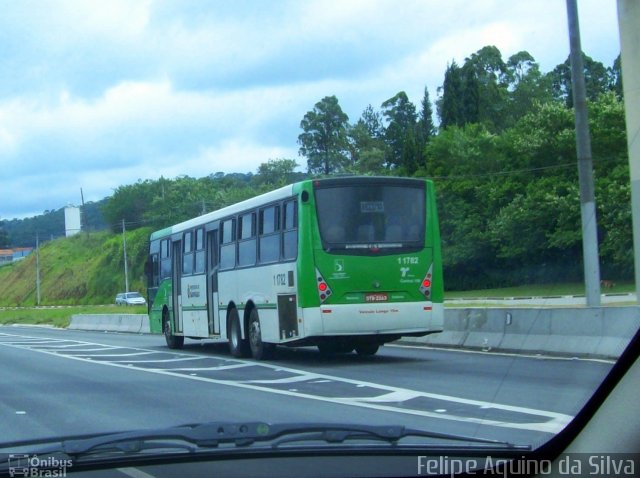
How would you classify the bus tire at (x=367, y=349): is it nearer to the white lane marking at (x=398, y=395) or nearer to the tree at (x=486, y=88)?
the white lane marking at (x=398, y=395)

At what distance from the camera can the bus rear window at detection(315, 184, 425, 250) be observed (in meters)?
16.2

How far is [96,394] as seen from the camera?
11781 mm

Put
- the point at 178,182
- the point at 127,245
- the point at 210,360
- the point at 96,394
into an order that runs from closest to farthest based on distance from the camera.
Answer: the point at 96,394 < the point at 210,360 < the point at 178,182 < the point at 127,245

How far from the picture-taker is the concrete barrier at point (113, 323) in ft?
126

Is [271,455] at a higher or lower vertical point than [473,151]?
lower

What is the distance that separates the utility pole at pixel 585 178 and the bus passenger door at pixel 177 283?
41.3 ft

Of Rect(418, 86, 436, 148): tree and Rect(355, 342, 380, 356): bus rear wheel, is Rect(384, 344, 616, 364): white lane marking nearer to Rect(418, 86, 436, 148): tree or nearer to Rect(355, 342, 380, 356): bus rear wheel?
Rect(355, 342, 380, 356): bus rear wheel

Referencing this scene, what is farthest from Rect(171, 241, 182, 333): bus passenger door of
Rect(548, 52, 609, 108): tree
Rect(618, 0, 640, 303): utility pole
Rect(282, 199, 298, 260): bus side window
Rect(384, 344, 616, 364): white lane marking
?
Rect(618, 0, 640, 303): utility pole

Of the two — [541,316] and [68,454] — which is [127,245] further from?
[68,454]

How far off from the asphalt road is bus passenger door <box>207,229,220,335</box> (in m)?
1.89

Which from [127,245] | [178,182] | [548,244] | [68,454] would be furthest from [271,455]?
[127,245]

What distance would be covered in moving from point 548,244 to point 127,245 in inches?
824

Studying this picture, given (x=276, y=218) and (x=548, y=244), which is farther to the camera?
(x=276, y=218)

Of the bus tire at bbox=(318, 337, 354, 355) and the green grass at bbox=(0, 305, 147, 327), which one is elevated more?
the green grass at bbox=(0, 305, 147, 327)
